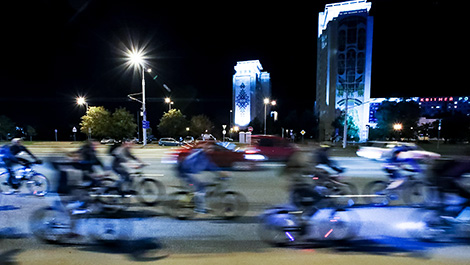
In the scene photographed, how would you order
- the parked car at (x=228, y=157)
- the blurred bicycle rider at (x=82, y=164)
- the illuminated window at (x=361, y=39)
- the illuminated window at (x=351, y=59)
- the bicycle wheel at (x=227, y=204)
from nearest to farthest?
1. the blurred bicycle rider at (x=82, y=164)
2. the bicycle wheel at (x=227, y=204)
3. the parked car at (x=228, y=157)
4. the illuminated window at (x=361, y=39)
5. the illuminated window at (x=351, y=59)

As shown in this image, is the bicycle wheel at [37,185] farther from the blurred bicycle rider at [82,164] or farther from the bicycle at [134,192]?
the blurred bicycle rider at [82,164]

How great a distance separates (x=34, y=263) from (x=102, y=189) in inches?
76.3

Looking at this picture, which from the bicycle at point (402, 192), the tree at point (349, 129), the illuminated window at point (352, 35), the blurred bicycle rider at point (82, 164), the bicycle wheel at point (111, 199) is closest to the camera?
the blurred bicycle rider at point (82, 164)

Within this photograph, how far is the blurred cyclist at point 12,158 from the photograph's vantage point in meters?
6.57

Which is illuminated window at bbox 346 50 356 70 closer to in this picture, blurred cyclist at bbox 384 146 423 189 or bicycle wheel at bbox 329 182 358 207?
blurred cyclist at bbox 384 146 423 189

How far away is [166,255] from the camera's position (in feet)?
12.1

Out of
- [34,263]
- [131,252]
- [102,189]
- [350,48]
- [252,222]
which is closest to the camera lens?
[34,263]

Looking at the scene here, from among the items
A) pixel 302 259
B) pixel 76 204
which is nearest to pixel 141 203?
pixel 76 204

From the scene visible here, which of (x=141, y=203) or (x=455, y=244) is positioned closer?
(x=455, y=244)

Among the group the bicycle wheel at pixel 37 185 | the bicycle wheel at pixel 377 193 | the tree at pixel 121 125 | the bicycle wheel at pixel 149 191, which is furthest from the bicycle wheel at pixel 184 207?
the tree at pixel 121 125

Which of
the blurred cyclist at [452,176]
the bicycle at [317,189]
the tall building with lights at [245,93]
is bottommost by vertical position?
the bicycle at [317,189]

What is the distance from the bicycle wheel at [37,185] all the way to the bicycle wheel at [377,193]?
9.48 metres

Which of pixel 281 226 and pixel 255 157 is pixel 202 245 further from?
pixel 255 157

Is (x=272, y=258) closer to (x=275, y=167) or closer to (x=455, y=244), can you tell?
(x=455, y=244)
